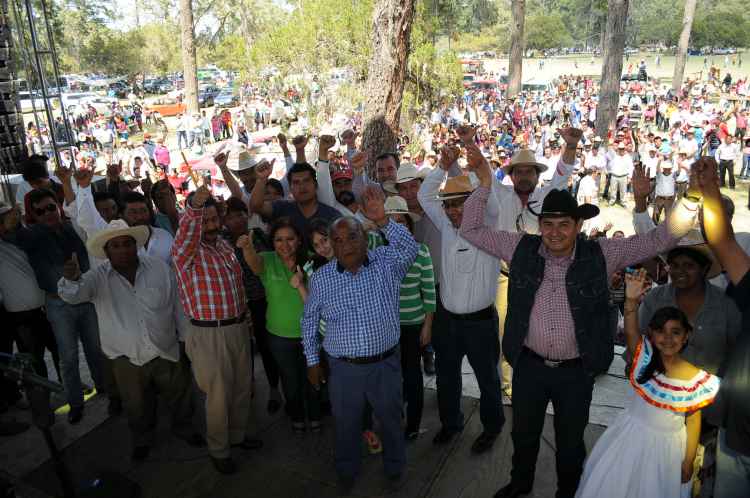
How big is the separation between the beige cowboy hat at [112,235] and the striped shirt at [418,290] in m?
1.45

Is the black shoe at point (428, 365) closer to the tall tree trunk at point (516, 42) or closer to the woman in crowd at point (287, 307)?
the woman in crowd at point (287, 307)

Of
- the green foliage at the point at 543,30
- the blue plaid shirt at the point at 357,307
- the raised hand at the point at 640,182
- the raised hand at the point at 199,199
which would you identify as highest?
the green foliage at the point at 543,30

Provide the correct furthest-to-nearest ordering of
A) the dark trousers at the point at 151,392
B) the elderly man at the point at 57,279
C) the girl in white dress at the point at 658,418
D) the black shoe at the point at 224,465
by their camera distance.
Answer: the elderly man at the point at 57,279 → the dark trousers at the point at 151,392 → the black shoe at the point at 224,465 → the girl in white dress at the point at 658,418

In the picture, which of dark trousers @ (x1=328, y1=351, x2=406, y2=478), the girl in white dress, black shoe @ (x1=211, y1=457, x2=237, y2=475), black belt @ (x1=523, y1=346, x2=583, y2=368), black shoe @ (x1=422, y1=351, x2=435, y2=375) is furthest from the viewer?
black shoe @ (x1=422, y1=351, x2=435, y2=375)

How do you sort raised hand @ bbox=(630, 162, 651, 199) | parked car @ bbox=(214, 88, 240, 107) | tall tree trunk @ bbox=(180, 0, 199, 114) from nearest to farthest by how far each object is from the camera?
raised hand @ bbox=(630, 162, 651, 199) < tall tree trunk @ bbox=(180, 0, 199, 114) < parked car @ bbox=(214, 88, 240, 107)

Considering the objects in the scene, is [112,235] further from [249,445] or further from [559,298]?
[559,298]

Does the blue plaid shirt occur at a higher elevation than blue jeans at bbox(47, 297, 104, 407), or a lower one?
higher

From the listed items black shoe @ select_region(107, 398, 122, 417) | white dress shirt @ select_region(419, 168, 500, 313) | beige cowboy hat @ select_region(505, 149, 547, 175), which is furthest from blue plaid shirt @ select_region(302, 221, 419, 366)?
black shoe @ select_region(107, 398, 122, 417)

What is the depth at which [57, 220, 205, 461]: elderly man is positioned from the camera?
11.1 feet

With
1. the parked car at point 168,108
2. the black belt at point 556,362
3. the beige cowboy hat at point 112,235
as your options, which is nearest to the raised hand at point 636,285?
the black belt at point 556,362

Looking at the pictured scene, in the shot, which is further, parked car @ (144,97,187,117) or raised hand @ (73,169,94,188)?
parked car @ (144,97,187,117)

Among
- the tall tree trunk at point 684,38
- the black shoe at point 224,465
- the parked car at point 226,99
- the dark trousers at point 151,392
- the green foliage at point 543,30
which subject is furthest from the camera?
the green foliage at point 543,30

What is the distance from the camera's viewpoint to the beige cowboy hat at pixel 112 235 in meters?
3.30

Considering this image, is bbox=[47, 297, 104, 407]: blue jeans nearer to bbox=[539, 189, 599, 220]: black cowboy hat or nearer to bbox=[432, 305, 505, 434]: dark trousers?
bbox=[432, 305, 505, 434]: dark trousers
